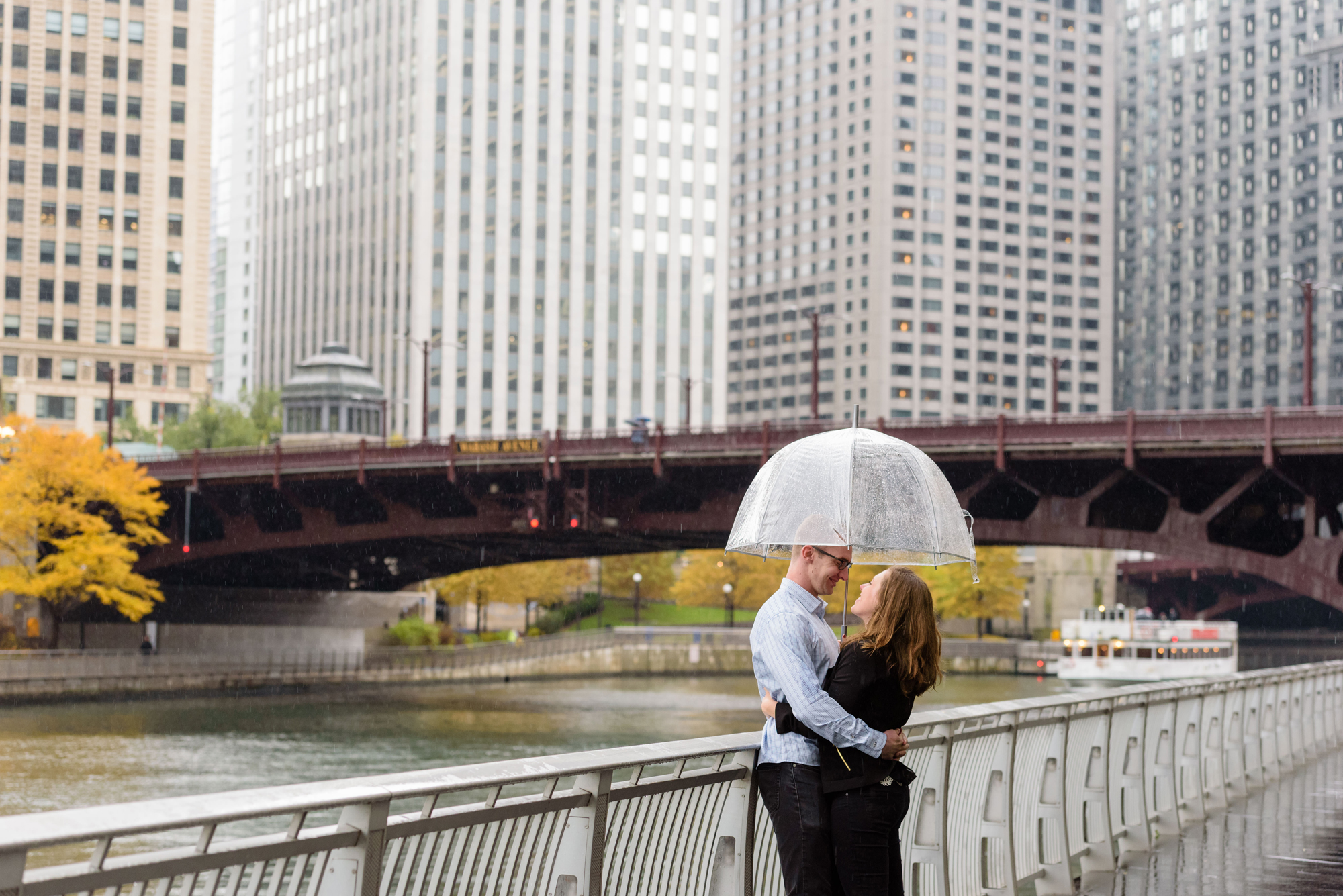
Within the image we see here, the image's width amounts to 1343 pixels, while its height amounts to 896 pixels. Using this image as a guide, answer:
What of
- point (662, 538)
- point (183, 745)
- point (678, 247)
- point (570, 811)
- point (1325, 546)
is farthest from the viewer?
point (678, 247)

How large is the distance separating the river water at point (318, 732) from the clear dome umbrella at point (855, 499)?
30.0 m

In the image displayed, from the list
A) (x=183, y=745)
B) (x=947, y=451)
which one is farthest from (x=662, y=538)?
(x=183, y=745)

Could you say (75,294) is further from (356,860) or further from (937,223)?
(356,860)

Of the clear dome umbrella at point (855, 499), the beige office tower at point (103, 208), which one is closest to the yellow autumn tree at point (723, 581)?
the beige office tower at point (103, 208)

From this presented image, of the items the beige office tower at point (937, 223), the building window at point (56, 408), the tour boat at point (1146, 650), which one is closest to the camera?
the tour boat at point (1146, 650)

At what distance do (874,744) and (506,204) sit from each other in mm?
160819

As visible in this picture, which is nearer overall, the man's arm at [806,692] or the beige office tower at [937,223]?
the man's arm at [806,692]

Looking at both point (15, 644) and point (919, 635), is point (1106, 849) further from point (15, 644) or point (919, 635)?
point (15, 644)

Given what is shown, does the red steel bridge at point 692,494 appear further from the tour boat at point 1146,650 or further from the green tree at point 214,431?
the green tree at point 214,431

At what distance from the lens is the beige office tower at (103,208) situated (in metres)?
117

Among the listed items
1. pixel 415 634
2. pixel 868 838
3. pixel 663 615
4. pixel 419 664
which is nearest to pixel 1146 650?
pixel 663 615

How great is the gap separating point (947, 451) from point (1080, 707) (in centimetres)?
3812

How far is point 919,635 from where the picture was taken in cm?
662

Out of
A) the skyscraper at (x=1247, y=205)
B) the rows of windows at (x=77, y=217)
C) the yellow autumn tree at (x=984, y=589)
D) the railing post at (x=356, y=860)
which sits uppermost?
the skyscraper at (x=1247, y=205)
